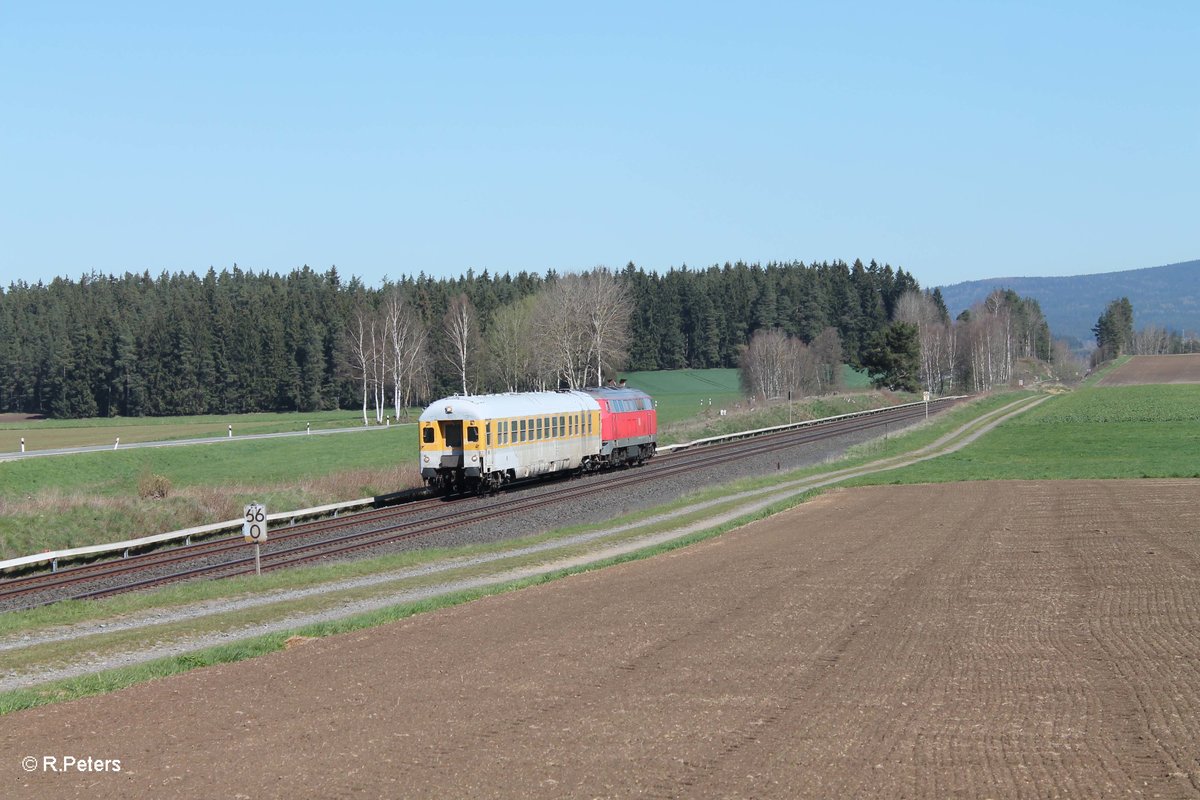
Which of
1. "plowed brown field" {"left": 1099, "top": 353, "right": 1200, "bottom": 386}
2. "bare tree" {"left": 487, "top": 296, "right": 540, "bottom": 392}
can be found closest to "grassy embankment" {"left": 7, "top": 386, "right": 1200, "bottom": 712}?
"plowed brown field" {"left": 1099, "top": 353, "right": 1200, "bottom": 386}

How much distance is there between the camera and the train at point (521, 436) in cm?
3850

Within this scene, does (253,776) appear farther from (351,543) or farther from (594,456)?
(594,456)

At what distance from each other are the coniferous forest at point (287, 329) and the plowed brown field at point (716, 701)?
277 feet

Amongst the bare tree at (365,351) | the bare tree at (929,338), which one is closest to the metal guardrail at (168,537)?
the bare tree at (365,351)

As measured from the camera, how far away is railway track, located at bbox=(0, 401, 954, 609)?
24578 millimetres

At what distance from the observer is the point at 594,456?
47.3 metres

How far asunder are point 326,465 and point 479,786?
48330mm

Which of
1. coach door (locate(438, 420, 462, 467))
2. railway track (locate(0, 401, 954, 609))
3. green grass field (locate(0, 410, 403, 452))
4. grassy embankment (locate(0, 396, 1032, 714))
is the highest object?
coach door (locate(438, 420, 462, 467))

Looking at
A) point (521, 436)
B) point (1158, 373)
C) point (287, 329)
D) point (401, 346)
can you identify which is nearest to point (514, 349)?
point (401, 346)

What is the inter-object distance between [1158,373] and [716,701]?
476 ft

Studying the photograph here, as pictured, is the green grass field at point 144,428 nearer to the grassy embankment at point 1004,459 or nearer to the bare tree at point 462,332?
the bare tree at point 462,332

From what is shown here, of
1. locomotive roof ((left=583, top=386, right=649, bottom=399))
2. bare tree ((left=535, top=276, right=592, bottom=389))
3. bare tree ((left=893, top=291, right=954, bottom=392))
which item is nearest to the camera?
locomotive roof ((left=583, top=386, right=649, bottom=399))

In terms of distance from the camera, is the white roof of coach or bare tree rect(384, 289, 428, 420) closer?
the white roof of coach

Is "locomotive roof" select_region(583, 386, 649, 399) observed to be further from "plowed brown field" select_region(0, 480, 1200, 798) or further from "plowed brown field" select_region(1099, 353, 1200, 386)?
"plowed brown field" select_region(1099, 353, 1200, 386)
